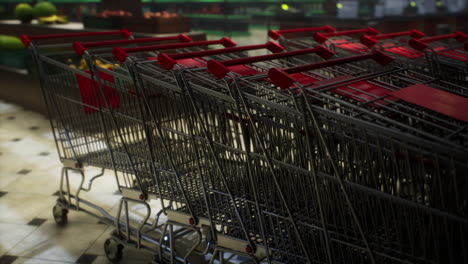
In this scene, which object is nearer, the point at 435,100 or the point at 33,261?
the point at 435,100

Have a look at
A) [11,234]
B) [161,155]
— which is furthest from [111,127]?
[11,234]

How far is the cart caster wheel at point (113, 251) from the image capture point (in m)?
2.96

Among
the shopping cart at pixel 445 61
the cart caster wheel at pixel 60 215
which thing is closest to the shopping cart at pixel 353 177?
the shopping cart at pixel 445 61

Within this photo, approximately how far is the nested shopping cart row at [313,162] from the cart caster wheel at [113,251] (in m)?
0.23

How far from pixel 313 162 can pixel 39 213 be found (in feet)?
9.31

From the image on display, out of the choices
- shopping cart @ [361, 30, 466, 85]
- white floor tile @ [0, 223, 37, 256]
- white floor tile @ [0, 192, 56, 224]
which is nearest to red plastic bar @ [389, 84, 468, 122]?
shopping cart @ [361, 30, 466, 85]

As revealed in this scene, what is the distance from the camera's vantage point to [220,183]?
234 cm

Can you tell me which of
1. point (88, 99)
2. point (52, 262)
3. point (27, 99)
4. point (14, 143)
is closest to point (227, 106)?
point (88, 99)

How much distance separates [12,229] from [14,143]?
7.89ft

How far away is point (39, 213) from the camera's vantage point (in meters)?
3.73

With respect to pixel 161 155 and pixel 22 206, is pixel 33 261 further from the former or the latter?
pixel 161 155

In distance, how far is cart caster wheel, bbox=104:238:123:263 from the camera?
2957mm

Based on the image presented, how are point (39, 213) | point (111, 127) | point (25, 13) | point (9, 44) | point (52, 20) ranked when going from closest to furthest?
point (111, 127), point (39, 213), point (9, 44), point (52, 20), point (25, 13)

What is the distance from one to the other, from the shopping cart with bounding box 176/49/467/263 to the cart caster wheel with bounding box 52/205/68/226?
70.7 inches
